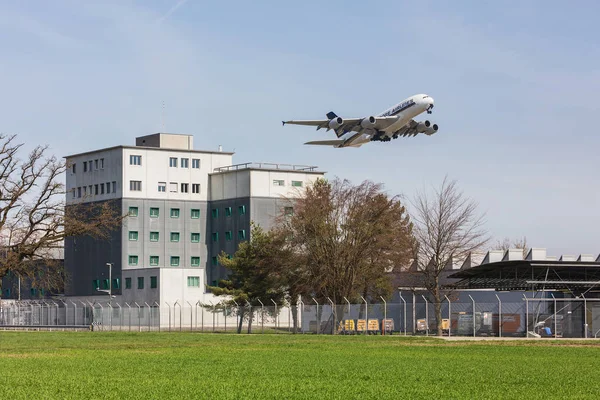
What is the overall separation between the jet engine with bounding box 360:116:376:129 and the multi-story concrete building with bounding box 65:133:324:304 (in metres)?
45.7

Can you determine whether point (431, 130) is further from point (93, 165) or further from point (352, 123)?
point (93, 165)

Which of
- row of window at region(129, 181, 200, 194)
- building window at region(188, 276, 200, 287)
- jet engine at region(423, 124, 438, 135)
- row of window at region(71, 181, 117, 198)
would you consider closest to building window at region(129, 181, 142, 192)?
row of window at region(129, 181, 200, 194)

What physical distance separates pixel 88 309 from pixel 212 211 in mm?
26128

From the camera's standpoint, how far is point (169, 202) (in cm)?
12306

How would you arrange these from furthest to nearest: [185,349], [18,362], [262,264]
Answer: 1. [262,264]
2. [185,349]
3. [18,362]

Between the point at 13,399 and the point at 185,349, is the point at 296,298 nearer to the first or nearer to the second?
the point at 185,349

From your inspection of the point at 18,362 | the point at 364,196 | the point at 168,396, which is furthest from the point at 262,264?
A: the point at 168,396

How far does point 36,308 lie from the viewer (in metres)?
103

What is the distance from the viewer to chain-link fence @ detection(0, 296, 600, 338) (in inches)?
2362

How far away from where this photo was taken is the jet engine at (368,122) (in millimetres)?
69062

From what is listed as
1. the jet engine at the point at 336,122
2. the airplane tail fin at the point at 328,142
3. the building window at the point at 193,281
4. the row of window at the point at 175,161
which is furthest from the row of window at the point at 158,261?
the jet engine at the point at 336,122

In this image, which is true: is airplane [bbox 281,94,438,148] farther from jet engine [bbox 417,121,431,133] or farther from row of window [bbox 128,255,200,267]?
row of window [bbox 128,255,200,267]

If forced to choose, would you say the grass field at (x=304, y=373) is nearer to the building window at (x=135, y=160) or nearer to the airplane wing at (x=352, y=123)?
the airplane wing at (x=352, y=123)

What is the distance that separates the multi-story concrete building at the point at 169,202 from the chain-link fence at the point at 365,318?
861cm
